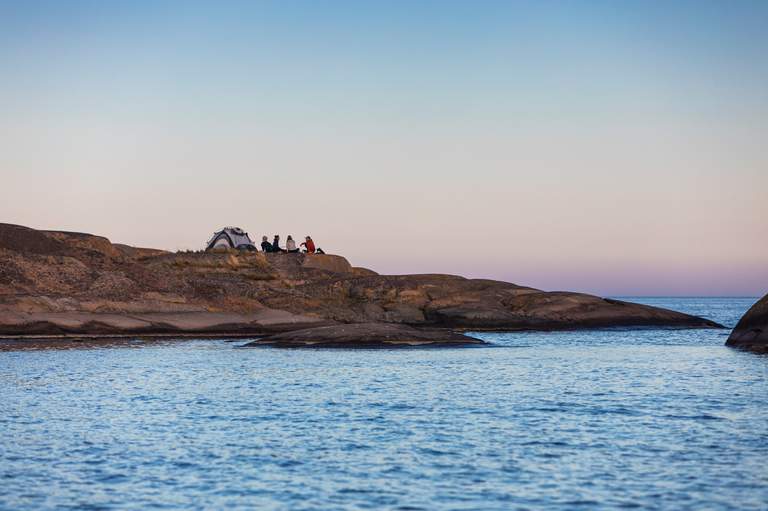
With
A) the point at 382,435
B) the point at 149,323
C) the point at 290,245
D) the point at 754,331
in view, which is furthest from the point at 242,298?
the point at 382,435

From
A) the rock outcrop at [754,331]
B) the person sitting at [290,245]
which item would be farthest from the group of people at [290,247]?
the rock outcrop at [754,331]

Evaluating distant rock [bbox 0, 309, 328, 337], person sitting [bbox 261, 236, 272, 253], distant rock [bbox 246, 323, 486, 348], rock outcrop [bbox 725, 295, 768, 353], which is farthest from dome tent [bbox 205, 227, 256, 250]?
rock outcrop [bbox 725, 295, 768, 353]

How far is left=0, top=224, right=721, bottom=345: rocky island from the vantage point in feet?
221

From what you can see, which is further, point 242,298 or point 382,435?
point 242,298

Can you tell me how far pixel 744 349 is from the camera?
183ft

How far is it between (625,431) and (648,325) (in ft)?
207

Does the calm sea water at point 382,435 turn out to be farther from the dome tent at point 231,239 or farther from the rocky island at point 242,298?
the dome tent at point 231,239

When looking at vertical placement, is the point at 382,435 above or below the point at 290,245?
below

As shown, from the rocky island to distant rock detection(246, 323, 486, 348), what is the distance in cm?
12

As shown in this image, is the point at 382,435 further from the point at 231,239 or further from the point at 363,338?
the point at 231,239

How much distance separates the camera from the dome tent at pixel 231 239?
101375mm

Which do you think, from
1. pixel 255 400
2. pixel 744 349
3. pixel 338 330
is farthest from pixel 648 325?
pixel 255 400

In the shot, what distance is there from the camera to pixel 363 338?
187 ft

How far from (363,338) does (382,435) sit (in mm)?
33039
